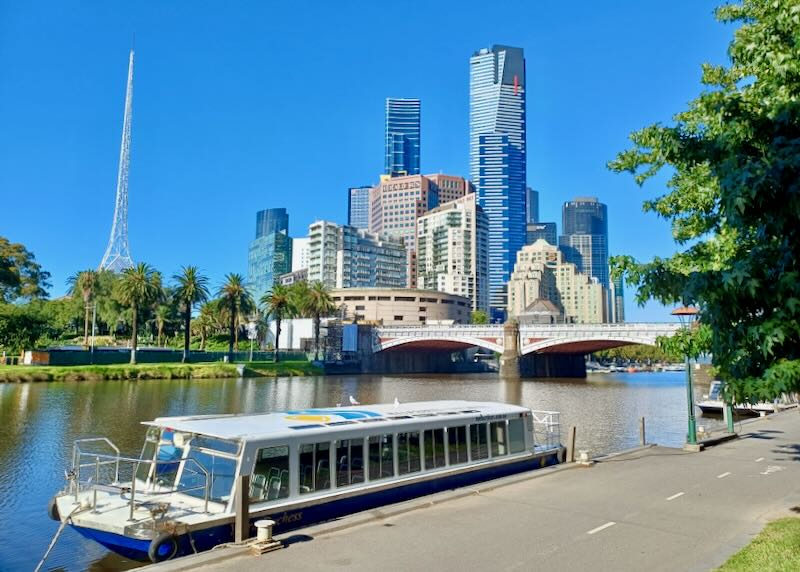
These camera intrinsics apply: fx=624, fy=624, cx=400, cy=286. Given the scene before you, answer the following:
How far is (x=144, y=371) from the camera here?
80.2 meters

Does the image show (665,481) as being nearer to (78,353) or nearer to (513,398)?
(513,398)

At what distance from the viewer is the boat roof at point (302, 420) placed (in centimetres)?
1630

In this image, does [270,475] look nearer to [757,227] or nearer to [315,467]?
[315,467]

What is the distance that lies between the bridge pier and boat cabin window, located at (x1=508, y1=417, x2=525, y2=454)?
291ft

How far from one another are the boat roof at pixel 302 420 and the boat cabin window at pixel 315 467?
490 millimetres

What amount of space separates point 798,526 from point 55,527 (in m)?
20.1

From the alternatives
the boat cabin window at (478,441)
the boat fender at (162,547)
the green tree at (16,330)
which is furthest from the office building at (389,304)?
the boat fender at (162,547)

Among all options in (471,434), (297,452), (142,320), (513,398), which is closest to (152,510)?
(297,452)

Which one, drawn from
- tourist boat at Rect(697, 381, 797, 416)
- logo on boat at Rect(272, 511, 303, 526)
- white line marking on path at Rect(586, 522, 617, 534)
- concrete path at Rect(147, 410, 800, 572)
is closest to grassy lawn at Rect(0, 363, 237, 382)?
tourist boat at Rect(697, 381, 797, 416)

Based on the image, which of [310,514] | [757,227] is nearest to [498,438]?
[310,514]

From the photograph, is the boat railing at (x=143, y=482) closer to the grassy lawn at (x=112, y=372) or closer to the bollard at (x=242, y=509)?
the bollard at (x=242, y=509)

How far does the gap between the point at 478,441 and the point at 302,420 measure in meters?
6.75

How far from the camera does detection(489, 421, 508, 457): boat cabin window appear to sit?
22.4 metres

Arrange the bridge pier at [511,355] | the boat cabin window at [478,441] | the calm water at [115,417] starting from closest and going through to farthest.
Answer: the calm water at [115,417] < the boat cabin window at [478,441] < the bridge pier at [511,355]
